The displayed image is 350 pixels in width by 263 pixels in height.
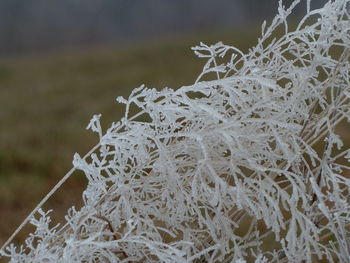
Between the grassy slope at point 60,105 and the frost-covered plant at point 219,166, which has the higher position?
the grassy slope at point 60,105

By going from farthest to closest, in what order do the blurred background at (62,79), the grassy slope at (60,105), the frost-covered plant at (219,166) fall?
the blurred background at (62,79)
the grassy slope at (60,105)
the frost-covered plant at (219,166)

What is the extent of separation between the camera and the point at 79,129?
12414mm

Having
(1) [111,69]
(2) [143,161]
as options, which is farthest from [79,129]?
(1) [111,69]

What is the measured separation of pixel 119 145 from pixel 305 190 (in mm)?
908

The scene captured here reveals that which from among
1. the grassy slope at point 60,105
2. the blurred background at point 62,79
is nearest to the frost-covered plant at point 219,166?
the grassy slope at point 60,105

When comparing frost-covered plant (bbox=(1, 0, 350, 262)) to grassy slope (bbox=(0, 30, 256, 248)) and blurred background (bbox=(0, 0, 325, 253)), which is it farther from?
blurred background (bbox=(0, 0, 325, 253))

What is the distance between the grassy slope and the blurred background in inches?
0.6

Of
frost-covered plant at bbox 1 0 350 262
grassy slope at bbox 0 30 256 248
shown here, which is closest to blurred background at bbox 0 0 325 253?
grassy slope at bbox 0 30 256 248

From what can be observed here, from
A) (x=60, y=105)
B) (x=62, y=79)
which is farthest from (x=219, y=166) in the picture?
(x=62, y=79)

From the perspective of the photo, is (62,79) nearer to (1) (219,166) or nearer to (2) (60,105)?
(2) (60,105)

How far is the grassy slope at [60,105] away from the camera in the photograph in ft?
30.2

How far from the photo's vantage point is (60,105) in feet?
53.9

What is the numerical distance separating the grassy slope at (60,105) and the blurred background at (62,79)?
2 cm

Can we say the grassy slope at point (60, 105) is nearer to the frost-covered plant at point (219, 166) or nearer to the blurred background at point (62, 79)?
the blurred background at point (62, 79)
